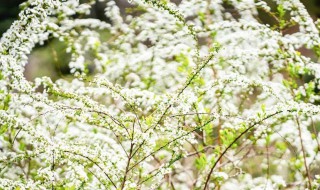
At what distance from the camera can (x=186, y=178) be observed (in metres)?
5.34

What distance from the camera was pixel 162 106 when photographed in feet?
7.19

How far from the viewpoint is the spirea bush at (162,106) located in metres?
2.28

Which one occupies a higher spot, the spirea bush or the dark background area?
the dark background area

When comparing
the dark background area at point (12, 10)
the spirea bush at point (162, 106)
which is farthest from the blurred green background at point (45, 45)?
the spirea bush at point (162, 106)

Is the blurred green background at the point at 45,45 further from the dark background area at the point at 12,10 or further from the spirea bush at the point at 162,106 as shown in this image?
the spirea bush at the point at 162,106

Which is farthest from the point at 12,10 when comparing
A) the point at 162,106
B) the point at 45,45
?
the point at 162,106

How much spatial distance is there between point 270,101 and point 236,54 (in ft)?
3.99

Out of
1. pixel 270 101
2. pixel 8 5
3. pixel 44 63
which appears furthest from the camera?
pixel 8 5

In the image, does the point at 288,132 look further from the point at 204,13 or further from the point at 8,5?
the point at 8,5

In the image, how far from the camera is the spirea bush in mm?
2283

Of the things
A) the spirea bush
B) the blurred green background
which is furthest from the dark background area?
the spirea bush

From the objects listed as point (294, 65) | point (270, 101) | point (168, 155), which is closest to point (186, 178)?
point (168, 155)

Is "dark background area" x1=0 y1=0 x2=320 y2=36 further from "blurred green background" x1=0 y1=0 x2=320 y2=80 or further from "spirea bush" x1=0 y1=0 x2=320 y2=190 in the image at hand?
"spirea bush" x1=0 y1=0 x2=320 y2=190

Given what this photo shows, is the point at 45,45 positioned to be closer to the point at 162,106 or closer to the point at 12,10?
the point at 12,10
